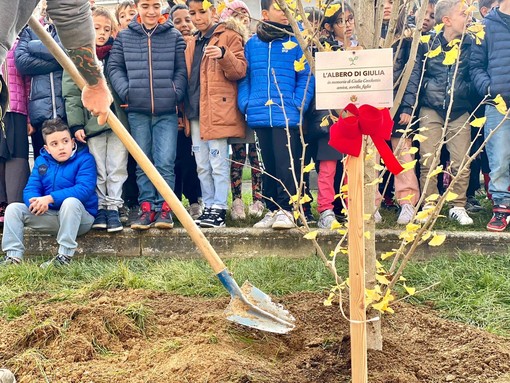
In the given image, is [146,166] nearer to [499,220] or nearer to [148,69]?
[148,69]

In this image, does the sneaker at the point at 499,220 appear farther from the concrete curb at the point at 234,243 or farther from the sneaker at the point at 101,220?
the sneaker at the point at 101,220

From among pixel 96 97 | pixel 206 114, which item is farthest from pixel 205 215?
pixel 96 97

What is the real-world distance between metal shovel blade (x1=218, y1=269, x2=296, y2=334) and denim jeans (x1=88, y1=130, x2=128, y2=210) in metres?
2.26

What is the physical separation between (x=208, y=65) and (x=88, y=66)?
2298mm

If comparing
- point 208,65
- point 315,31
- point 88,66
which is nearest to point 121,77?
point 208,65

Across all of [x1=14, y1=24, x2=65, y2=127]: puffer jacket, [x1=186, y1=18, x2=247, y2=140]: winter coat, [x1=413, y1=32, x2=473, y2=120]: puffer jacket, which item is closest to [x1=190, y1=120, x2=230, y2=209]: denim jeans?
[x1=186, y1=18, x2=247, y2=140]: winter coat

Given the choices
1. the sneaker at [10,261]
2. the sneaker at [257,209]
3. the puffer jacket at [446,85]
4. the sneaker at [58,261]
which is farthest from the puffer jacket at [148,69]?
the puffer jacket at [446,85]

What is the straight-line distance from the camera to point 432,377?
3.18m

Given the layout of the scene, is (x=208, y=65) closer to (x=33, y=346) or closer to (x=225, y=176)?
(x=225, y=176)

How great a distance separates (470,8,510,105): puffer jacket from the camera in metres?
5.48

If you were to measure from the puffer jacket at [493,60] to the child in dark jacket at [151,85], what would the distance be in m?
2.54

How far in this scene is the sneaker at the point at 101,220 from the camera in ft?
18.8

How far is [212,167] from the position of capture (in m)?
5.84

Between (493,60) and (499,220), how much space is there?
4.39 feet
